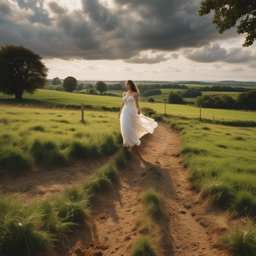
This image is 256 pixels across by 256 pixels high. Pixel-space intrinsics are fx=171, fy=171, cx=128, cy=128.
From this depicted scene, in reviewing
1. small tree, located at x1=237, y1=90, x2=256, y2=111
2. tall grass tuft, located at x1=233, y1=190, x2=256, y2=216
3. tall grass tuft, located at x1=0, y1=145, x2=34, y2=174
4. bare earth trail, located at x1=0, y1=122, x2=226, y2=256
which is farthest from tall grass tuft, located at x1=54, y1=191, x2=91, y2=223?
small tree, located at x1=237, y1=90, x2=256, y2=111

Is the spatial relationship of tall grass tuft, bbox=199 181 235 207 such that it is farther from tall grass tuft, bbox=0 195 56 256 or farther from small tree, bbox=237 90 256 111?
small tree, bbox=237 90 256 111

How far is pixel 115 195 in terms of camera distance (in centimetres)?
520

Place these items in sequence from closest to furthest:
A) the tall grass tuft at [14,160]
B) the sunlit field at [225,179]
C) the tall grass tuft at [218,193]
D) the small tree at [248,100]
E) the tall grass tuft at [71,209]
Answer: the tall grass tuft at [71,209] < the sunlit field at [225,179] < the tall grass tuft at [218,193] < the tall grass tuft at [14,160] < the small tree at [248,100]

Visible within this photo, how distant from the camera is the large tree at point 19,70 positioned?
1427 inches

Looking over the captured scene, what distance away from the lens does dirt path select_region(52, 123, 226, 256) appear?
328 centimetres

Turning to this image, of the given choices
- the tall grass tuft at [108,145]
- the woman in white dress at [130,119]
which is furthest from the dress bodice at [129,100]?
the tall grass tuft at [108,145]

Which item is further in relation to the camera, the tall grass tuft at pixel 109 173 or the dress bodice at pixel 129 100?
the dress bodice at pixel 129 100

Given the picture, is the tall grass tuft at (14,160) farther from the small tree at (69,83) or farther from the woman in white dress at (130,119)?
the small tree at (69,83)

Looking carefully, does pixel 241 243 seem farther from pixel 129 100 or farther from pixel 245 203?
pixel 129 100

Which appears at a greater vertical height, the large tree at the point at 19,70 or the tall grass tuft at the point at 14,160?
the large tree at the point at 19,70

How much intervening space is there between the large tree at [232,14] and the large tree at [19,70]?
39.8 m

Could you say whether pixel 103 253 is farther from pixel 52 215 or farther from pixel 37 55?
pixel 37 55

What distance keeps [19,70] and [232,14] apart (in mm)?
41874

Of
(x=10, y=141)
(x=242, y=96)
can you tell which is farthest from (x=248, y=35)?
(x=242, y=96)
